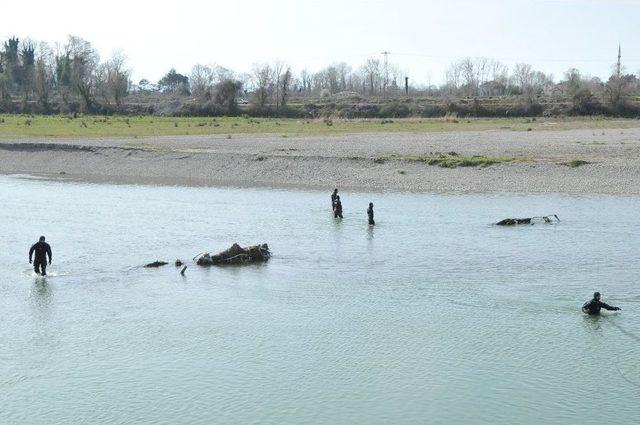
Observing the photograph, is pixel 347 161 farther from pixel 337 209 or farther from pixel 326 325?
pixel 326 325

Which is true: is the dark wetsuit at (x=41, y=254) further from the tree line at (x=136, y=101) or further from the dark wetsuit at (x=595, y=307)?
A: the tree line at (x=136, y=101)

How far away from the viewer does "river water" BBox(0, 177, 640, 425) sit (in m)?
19.2

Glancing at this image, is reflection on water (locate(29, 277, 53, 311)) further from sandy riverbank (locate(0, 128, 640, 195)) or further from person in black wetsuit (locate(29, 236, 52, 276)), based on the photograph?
sandy riverbank (locate(0, 128, 640, 195))

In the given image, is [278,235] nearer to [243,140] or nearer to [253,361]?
[253,361]

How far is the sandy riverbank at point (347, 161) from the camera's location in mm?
55906

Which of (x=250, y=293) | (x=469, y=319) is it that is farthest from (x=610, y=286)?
(x=250, y=293)

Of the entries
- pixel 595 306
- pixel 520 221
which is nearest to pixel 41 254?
pixel 595 306

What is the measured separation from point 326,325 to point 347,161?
3945 cm

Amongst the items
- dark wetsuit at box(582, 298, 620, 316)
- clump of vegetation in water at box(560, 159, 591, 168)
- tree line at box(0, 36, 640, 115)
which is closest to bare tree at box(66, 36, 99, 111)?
tree line at box(0, 36, 640, 115)

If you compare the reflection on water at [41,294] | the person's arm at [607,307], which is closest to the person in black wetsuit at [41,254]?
the reflection on water at [41,294]

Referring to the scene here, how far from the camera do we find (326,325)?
24656 millimetres

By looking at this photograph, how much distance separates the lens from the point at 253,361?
21.8 m

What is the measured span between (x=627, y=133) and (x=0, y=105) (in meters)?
106

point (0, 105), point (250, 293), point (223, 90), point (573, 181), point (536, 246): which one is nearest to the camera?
point (250, 293)
